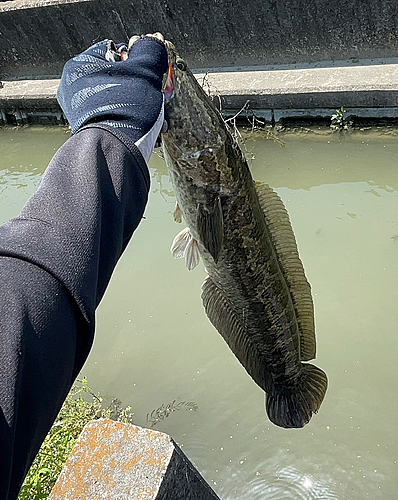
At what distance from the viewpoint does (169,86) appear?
73.1 inches

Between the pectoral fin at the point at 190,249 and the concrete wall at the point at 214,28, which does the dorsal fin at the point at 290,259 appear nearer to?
the pectoral fin at the point at 190,249

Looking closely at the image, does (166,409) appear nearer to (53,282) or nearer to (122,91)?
(122,91)

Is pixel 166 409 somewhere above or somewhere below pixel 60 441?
below

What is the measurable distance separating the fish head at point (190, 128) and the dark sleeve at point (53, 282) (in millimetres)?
659

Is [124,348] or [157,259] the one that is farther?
[157,259]

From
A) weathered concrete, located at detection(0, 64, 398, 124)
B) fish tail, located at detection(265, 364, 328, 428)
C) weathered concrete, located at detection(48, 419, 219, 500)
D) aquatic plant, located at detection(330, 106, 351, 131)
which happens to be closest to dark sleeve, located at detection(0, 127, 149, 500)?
weathered concrete, located at detection(48, 419, 219, 500)

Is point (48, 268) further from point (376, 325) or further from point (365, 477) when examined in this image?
point (376, 325)

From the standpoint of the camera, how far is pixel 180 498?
1.88m

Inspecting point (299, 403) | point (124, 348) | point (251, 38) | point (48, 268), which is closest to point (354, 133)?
point (251, 38)

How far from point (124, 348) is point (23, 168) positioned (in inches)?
158

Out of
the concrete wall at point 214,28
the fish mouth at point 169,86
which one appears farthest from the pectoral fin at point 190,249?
the concrete wall at point 214,28

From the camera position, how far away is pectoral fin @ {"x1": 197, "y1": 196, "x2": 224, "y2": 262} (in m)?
2.05

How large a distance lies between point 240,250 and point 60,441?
5.16ft

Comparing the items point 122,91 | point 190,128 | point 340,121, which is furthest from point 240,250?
point 340,121
